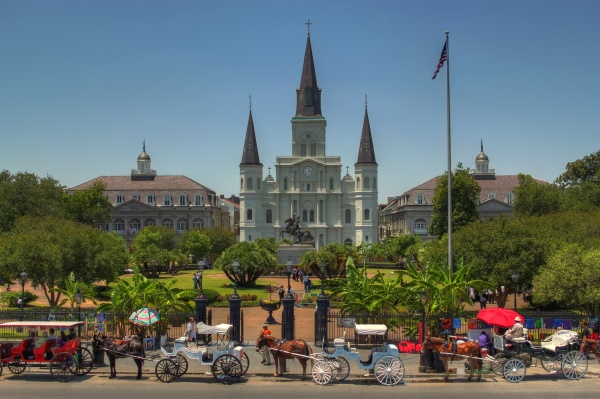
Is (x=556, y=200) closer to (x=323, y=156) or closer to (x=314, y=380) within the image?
(x=323, y=156)

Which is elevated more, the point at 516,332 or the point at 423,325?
the point at 516,332

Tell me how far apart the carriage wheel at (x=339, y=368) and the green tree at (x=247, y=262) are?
2786cm

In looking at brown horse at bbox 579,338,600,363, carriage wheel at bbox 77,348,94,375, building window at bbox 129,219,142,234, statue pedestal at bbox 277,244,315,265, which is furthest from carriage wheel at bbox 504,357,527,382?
building window at bbox 129,219,142,234

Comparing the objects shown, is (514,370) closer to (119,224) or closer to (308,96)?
(308,96)

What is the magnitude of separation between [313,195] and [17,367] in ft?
280

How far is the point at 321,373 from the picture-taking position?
1847 centimetres

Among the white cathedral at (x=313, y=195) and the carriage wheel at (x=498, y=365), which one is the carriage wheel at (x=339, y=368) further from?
the white cathedral at (x=313, y=195)

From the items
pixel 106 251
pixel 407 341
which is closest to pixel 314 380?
pixel 407 341

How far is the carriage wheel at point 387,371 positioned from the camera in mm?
18516

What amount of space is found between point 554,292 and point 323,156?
79.2m

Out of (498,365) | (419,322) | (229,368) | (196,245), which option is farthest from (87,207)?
Answer: (498,365)

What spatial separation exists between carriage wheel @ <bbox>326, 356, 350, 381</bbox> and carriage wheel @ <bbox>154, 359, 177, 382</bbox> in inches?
167

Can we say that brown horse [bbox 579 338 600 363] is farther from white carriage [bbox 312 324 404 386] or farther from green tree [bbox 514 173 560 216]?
green tree [bbox 514 173 560 216]

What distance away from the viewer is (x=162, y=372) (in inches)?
749
